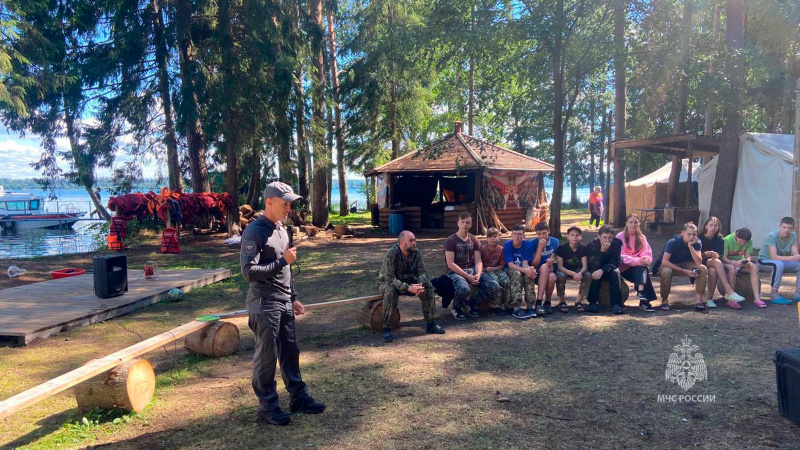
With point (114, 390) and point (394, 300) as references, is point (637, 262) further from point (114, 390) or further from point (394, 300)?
point (114, 390)

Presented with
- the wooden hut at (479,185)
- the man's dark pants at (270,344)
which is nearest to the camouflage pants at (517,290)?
the man's dark pants at (270,344)

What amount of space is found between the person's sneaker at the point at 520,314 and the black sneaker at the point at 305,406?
3526 mm

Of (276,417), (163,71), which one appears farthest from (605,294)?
(163,71)

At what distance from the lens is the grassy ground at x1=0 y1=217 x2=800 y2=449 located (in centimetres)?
367

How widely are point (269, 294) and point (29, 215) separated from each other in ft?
119

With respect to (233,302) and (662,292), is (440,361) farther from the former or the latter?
(233,302)

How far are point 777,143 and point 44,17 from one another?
74.4ft

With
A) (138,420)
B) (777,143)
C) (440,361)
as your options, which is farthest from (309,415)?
(777,143)

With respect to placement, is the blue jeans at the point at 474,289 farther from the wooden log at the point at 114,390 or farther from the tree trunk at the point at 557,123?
the tree trunk at the point at 557,123

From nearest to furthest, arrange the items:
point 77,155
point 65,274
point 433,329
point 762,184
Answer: point 433,329 → point 65,274 → point 762,184 → point 77,155

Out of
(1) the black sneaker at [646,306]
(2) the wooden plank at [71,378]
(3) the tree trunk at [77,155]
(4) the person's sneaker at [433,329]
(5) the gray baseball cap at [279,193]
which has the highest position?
(3) the tree trunk at [77,155]

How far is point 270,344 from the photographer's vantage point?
380cm

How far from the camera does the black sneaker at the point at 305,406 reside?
408 centimetres

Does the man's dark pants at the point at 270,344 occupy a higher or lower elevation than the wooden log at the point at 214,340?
higher
